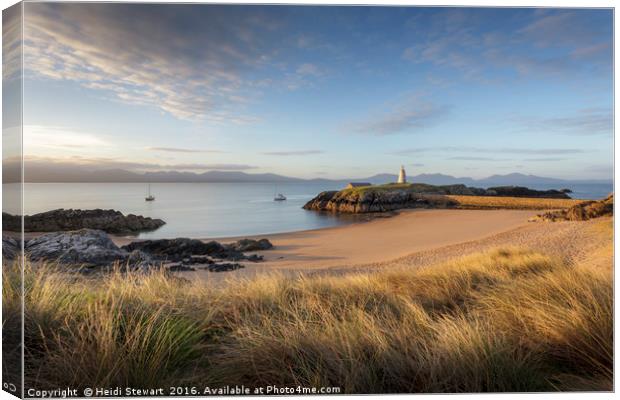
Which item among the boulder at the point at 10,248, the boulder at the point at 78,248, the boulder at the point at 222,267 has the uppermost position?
the boulder at the point at 10,248

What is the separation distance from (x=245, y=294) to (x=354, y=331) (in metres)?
1.15

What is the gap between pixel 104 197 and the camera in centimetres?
694

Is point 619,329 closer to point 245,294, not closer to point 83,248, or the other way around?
point 245,294

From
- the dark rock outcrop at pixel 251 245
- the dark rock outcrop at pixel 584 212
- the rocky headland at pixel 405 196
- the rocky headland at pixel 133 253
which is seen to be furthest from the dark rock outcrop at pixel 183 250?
the dark rock outcrop at pixel 584 212

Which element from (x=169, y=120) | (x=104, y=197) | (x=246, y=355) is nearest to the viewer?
(x=246, y=355)

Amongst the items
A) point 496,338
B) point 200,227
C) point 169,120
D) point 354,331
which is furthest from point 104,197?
point 496,338

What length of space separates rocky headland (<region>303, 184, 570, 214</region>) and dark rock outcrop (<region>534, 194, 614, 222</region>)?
1.06ft

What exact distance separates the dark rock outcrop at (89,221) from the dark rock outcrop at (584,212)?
7335mm

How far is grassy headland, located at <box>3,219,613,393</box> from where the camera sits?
214 centimetres

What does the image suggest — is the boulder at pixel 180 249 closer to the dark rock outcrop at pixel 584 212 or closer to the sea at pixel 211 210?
the sea at pixel 211 210

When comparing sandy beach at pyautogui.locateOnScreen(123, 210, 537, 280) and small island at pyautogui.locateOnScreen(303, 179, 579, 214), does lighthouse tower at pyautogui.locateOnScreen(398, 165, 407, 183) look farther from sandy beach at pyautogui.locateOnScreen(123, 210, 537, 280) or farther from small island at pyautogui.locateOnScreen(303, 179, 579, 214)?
sandy beach at pyautogui.locateOnScreen(123, 210, 537, 280)

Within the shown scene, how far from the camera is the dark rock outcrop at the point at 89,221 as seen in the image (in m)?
5.04

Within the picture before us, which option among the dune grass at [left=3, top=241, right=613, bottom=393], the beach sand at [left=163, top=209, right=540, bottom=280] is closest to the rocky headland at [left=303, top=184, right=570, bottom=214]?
the beach sand at [left=163, top=209, right=540, bottom=280]

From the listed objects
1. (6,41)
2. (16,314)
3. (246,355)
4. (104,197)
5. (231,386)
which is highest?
(6,41)
